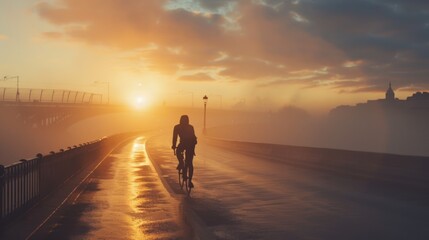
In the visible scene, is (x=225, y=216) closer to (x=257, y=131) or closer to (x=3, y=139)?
(x=3, y=139)

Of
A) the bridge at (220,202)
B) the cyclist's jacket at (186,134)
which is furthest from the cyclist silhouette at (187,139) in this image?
the bridge at (220,202)

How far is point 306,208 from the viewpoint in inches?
445

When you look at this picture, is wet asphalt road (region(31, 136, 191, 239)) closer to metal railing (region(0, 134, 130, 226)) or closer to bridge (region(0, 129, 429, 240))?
bridge (region(0, 129, 429, 240))

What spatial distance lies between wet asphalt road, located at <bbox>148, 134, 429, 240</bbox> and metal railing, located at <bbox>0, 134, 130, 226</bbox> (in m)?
3.50

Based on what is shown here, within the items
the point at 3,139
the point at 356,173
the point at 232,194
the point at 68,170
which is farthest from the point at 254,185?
the point at 3,139

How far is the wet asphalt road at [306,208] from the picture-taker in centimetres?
857

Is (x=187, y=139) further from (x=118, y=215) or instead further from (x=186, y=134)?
(x=118, y=215)

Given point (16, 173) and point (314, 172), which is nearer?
point (16, 173)

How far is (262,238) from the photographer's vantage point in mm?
8016

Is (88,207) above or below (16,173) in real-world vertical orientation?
below

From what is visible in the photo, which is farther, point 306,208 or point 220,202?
point 220,202

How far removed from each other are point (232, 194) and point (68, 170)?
693 centimetres

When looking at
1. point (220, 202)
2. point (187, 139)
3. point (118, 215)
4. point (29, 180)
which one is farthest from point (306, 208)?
point (29, 180)

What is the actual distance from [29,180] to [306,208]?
6.18 metres
